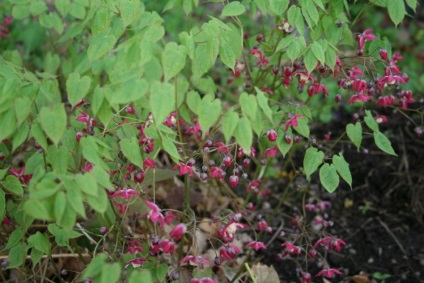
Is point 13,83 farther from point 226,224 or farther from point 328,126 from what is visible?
point 328,126

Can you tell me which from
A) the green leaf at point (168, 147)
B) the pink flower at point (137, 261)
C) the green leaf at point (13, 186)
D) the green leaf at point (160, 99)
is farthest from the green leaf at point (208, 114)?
the green leaf at point (13, 186)

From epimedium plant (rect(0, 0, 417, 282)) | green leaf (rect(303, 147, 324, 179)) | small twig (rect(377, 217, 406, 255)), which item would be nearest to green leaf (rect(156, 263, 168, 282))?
epimedium plant (rect(0, 0, 417, 282))

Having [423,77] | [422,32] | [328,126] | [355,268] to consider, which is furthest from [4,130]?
[422,32]

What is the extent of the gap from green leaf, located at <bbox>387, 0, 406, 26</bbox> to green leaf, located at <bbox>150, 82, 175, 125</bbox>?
1.39 meters

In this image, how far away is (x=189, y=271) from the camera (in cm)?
260

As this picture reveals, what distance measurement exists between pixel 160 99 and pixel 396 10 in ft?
4.78

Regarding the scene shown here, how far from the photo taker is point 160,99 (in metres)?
1.69

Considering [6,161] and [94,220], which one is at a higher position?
[6,161]

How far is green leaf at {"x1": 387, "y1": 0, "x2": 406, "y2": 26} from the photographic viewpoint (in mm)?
2590

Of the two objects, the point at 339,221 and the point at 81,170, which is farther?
the point at 339,221

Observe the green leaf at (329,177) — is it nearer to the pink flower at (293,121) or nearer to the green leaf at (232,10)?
the pink flower at (293,121)

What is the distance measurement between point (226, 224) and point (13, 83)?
1.02m

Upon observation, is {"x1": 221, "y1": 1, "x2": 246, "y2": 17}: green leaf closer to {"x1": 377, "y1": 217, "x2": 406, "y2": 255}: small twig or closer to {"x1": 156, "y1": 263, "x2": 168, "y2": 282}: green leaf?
{"x1": 156, "y1": 263, "x2": 168, "y2": 282}: green leaf

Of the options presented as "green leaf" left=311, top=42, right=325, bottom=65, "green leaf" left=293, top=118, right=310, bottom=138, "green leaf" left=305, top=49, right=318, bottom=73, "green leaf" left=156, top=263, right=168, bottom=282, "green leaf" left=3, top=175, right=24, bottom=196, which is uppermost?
"green leaf" left=311, top=42, right=325, bottom=65
